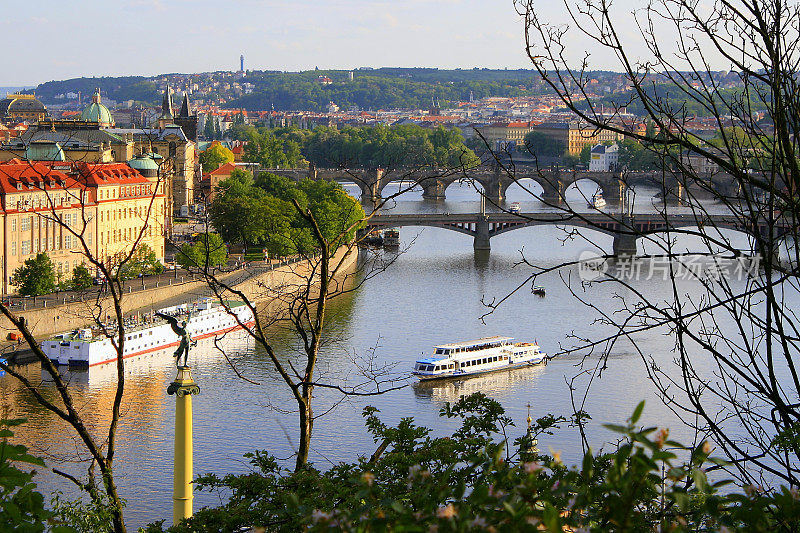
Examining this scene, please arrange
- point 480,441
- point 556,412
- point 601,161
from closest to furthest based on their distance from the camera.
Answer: point 480,441 < point 556,412 < point 601,161

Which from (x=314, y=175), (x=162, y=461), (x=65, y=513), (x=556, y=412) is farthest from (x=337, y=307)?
(x=314, y=175)

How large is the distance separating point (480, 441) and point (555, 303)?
60.9ft

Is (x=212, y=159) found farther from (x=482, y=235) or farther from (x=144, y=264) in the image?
(x=144, y=264)

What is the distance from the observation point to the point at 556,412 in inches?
558

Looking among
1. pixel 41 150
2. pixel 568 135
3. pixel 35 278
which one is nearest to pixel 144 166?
pixel 41 150

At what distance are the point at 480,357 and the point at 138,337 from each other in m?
4.92

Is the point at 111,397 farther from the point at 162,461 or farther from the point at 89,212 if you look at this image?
the point at 89,212

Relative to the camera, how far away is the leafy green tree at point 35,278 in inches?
754

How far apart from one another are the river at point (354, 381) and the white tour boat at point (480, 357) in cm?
16

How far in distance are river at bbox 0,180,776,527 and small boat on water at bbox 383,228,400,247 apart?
5.69 m

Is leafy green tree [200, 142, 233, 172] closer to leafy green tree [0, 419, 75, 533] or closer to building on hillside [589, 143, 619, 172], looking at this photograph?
building on hillside [589, 143, 619, 172]

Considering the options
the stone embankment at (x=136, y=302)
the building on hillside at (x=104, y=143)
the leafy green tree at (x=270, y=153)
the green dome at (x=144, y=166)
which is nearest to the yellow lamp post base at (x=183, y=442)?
the stone embankment at (x=136, y=302)

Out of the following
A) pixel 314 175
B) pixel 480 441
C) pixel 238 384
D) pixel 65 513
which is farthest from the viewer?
pixel 314 175

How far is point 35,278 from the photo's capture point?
19.2 meters
